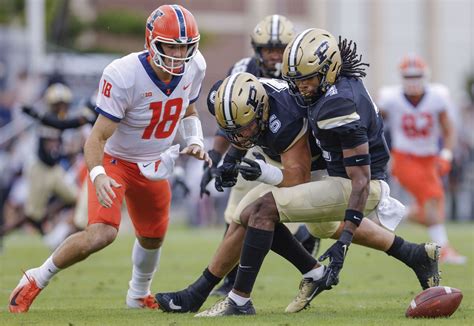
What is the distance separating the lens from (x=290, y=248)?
19.9ft

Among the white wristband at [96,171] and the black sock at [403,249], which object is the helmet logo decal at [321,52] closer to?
the black sock at [403,249]

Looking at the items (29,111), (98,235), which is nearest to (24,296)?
(98,235)

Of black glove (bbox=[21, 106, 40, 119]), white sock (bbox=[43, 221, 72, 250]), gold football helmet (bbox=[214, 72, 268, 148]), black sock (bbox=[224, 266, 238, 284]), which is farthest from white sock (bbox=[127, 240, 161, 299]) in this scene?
white sock (bbox=[43, 221, 72, 250])

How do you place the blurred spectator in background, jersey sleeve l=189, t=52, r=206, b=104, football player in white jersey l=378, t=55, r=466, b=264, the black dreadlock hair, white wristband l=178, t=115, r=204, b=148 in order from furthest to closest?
the blurred spectator in background, football player in white jersey l=378, t=55, r=466, b=264, jersey sleeve l=189, t=52, r=206, b=104, white wristband l=178, t=115, r=204, b=148, the black dreadlock hair

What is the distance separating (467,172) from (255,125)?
14345 mm

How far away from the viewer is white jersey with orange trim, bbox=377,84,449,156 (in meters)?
10.4

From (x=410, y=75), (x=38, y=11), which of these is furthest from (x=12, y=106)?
(x=410, y=75)

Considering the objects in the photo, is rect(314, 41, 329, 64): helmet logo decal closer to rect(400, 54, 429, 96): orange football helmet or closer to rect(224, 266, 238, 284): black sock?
rect(224, 266, 238, 284): black sock

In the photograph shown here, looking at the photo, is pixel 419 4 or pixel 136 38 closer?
pixel 136 38

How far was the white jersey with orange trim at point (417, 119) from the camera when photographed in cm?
1044

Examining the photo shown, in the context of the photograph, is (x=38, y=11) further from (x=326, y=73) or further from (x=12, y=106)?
(x=326, y=73)

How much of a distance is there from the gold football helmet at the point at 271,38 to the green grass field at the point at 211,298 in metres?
Answer: 1.59

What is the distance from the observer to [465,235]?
1423 centimetres

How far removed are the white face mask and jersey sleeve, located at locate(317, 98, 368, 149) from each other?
16.4 feet
